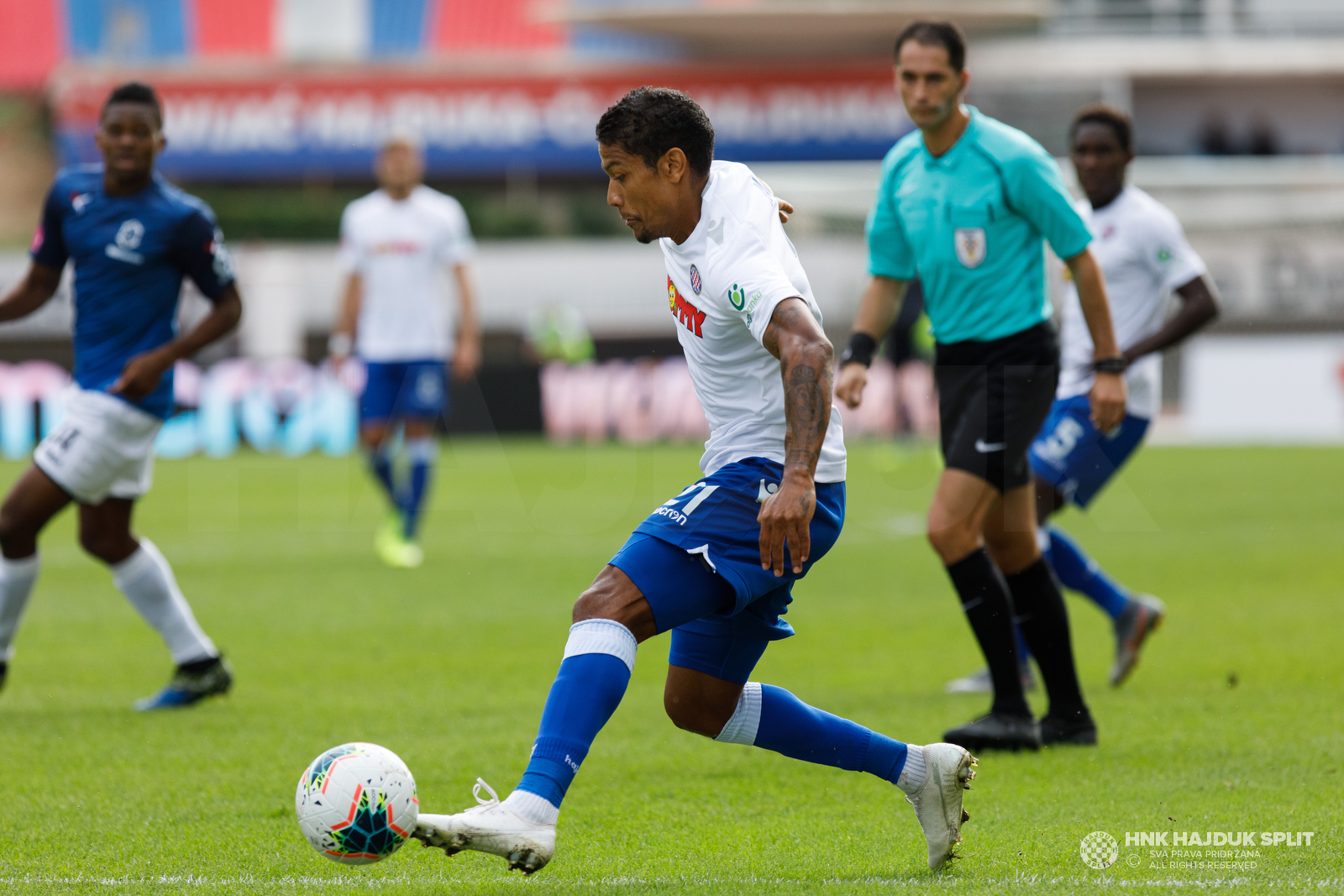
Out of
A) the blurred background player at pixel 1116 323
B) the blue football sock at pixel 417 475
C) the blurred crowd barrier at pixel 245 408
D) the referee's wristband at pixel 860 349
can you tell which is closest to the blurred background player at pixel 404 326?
the blue football sock at pixel 417 475

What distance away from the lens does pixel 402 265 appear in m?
10.8

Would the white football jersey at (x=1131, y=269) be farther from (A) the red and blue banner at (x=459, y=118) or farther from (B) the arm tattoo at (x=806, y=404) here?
(A) the red and blue banner at (x=459, y=118)

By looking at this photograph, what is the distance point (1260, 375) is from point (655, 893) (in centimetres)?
2078

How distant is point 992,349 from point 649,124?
6.91ft

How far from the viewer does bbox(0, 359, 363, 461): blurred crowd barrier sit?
21.0 metres

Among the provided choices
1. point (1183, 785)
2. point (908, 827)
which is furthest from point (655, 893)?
point (1183, 785)

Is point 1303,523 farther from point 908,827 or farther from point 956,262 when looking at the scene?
point 908,827

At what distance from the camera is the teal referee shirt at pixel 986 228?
528 centimetres

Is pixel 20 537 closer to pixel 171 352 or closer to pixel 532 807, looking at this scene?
pixel 171 352

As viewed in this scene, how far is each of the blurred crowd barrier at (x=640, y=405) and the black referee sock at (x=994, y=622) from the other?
55.1ft

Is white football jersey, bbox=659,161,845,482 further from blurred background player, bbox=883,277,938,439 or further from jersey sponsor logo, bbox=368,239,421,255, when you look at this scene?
blurred background player, bbox=883,277,938,439

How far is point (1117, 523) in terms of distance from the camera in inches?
517

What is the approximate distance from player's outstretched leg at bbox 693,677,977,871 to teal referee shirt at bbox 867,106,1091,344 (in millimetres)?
1893

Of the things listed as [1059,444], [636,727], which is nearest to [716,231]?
[636,727]
